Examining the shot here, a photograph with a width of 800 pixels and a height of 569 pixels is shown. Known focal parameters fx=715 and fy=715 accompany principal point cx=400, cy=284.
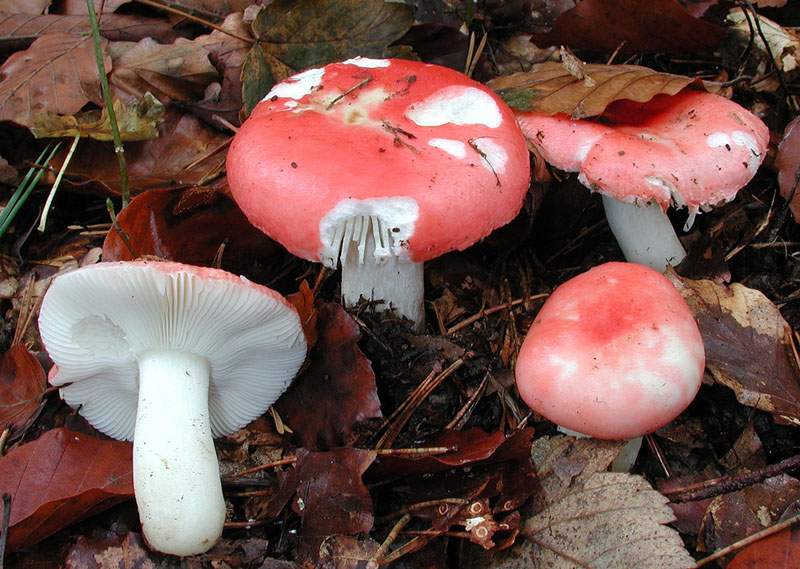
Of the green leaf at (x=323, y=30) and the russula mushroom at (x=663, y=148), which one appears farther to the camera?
the green leaf at (x=323, y=30)

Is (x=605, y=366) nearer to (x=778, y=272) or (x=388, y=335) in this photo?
(x=388, y=335)

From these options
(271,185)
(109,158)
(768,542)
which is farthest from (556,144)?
(109,158)

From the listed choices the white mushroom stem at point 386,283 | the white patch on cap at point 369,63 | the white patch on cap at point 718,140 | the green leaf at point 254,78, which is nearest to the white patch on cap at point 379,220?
the white mushroom stem at point 386,283

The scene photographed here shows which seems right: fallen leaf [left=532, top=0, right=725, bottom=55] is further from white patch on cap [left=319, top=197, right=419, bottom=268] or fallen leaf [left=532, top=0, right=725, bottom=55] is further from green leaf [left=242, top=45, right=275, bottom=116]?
white patch on cap [left=319, top=197, right=419, bottom=268]

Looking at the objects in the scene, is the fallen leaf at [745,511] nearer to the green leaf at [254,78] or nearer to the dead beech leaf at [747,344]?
the dead beech leaf at [747,344]

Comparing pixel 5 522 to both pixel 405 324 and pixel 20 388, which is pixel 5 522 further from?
pixel 405 324

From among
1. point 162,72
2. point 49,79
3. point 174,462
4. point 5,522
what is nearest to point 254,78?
point 162,72

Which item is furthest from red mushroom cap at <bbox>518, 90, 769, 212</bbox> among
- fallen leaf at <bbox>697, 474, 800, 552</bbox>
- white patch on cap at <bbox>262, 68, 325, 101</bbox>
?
fallen leaf at <bbox>697, 474, 800, 552</bbox>
